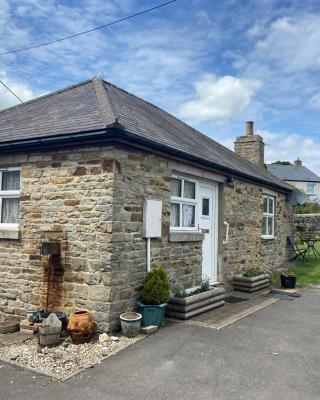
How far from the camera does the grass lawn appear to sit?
12398mm

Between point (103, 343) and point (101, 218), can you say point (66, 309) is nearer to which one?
point (103, 343)

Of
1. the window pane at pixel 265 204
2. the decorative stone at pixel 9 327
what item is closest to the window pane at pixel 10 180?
the decorative stone at pixel 9 327

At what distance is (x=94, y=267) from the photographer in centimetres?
654

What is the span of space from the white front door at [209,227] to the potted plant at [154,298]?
111 inches

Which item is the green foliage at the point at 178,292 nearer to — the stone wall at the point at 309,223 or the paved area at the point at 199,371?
the paved area at the point at 199,371

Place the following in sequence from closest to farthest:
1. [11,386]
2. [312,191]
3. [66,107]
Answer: [11,386] < [66,107] < [312,191]

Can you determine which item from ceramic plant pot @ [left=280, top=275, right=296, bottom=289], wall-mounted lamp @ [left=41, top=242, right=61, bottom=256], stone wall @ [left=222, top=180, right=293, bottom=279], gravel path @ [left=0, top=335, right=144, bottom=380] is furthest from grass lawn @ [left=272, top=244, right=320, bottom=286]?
wall-mounted lamp @ [left=41, top=242, right=61, bottom=256]

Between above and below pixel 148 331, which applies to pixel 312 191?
above

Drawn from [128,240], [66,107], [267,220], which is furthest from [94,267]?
[267,220]

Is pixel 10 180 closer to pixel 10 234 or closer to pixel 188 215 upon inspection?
pixel 10 234

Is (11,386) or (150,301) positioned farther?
(150,301)

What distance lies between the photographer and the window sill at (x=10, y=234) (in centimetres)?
745

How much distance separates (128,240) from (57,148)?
2.15 m

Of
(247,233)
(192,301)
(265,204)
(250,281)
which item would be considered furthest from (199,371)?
(265,204)
